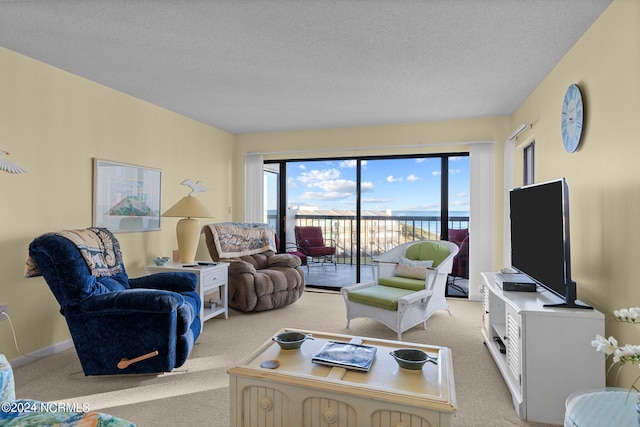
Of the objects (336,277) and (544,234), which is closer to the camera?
(544,234)

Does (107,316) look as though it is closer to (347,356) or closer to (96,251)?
(96,251)

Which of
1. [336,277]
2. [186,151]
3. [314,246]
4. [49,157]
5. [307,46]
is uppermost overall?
[307,46]

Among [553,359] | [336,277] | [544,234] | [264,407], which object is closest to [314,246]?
[336,277]

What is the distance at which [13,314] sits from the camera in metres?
2.78

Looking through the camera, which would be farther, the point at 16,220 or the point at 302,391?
the point at 16,220

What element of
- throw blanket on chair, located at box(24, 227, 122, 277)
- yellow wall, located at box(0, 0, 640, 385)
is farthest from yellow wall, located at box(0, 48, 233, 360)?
throw blanket on chair, located at box(24, 227, 122, 277)

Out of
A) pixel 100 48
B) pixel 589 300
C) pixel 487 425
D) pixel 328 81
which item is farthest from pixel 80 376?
pixel 589 300

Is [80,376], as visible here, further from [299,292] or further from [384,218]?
[384,218]

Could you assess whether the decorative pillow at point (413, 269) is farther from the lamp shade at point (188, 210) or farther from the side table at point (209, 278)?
the lamp shade at point (188, 210)

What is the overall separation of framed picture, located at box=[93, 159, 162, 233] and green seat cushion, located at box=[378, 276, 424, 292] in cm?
265

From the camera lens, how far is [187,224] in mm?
3908

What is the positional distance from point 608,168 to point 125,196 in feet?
13.2

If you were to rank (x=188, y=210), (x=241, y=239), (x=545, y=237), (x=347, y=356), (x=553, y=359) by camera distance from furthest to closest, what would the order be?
(x=241, y=239)
(x=188, y=210)
(x=545, y=237)
(x=553, y=359)
(x=347, y=356)

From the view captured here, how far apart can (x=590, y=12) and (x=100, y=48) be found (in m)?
3.32
